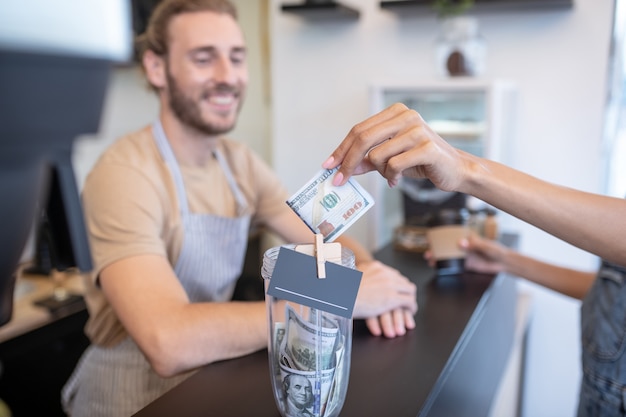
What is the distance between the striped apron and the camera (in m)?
1.34

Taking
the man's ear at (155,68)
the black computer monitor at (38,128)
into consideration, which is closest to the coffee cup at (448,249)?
the man's ear at (155,68)

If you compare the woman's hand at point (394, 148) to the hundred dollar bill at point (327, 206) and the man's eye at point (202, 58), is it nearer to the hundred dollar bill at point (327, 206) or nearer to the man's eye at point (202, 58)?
the hundred dollar bill at point (327, 206)

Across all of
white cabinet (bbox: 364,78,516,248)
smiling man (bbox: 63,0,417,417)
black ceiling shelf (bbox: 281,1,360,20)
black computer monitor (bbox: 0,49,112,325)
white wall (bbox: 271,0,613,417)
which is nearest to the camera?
black computer monitor (bbox: 0,49,112,325)

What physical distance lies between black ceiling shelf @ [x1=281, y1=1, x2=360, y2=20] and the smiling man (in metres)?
0.66

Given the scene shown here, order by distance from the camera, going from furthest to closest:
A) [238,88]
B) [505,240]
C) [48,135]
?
[505,240], [238,88], [48,135]

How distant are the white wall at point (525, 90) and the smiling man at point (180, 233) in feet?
2.70

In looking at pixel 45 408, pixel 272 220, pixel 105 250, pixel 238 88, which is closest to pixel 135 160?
pixel 105 250

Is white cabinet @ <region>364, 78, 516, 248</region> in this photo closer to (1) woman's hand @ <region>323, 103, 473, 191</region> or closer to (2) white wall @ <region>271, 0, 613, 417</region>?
(2) white wall @ <region>271, 0, 613, 417</region>

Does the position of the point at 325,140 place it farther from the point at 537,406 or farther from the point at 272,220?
the point at 537,406

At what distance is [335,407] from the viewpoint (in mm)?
808

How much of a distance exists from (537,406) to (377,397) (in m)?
1.70

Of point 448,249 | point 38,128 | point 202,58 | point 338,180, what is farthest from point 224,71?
point 38,128

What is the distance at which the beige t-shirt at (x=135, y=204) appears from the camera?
4.11 feet

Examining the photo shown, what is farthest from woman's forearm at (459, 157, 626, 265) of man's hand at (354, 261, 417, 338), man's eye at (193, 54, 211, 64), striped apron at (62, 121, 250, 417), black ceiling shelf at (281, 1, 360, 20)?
black ceiling shelf at (281, 1, 360, 20)
